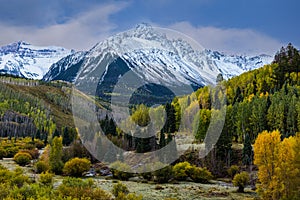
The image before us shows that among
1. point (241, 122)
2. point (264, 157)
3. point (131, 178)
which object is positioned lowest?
point (131, 178)

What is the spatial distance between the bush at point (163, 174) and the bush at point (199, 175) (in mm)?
4325

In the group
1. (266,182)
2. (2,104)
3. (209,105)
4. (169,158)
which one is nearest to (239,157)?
(169,158)

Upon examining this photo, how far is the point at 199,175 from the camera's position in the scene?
195 feet

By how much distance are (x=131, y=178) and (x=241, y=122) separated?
32.3 m

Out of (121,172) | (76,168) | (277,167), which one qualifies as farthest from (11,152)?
(277,167)

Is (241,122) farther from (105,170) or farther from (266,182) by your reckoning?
(266,182)

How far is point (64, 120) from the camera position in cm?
19975

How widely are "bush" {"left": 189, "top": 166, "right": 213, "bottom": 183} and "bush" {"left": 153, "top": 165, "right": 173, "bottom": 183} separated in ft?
14.2

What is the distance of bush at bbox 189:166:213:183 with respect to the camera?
5919 centimetres

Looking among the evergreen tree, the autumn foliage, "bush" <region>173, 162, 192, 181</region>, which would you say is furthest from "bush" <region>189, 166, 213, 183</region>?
the evergreen tree

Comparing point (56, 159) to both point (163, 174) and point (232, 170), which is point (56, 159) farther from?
point (232, 170)

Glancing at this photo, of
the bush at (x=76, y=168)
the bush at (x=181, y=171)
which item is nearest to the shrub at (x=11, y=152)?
the bush at (x=76, y=168)

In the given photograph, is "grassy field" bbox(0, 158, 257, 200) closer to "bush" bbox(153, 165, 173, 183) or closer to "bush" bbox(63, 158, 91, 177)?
"bush" bbox(153, 165, 173, 183)

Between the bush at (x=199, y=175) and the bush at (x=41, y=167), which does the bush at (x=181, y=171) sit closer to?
the bush at (x=199, y=175)
